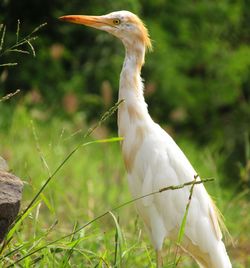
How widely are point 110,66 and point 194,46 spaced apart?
2042 millimetres

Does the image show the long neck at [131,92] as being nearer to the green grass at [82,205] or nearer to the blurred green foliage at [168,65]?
the green grass at [82,205]

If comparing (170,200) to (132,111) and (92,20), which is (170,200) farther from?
(92,20)

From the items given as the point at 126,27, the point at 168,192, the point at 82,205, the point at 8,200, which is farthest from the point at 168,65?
the point at 8,200

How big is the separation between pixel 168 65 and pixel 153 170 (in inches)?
316

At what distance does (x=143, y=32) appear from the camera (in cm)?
508

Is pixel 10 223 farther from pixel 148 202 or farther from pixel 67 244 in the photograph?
pixel 148 202

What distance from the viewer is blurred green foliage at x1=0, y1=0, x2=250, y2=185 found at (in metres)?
11.7

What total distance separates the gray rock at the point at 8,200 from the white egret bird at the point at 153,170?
128 centimetres

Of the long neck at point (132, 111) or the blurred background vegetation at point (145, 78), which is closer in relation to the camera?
the long neck at point (132, 111)

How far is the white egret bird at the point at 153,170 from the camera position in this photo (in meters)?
4.89

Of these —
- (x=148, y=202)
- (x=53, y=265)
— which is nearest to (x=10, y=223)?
(x=53, y=265)

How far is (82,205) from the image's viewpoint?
7484 millimetres

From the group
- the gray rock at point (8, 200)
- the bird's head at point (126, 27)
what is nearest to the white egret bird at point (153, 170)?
the bird's head at point (126, 27)

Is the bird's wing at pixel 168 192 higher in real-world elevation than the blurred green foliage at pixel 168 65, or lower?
higher
